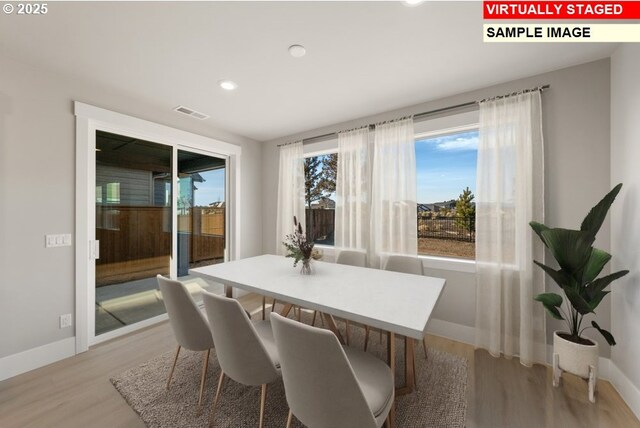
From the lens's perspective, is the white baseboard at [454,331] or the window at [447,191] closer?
the white baseboard at [454,331]

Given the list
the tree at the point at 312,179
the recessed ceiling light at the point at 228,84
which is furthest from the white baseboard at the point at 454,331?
the recessed ceiling light at the point at 228,84

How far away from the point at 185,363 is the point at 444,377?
225 centimetres

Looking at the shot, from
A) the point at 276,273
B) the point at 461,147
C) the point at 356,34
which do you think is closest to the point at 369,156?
the point at 461,147

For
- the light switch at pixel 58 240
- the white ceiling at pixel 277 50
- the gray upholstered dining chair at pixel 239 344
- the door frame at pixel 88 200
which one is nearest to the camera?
the gray upholstered dining chair at pixel 239 344

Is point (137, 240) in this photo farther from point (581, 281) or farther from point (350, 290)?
point (581, 281)

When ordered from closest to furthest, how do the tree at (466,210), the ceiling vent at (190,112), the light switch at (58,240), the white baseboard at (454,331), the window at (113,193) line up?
1. the light switch at (58,240)
2. the white baseboard at (454,331)
3. the window at (113,193)
4. the tree at (466,210)
5. the ceiling vent at (190,112)

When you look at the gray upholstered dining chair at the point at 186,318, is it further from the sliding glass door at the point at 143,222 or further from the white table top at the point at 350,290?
the sliding glass door at the point at 143,222

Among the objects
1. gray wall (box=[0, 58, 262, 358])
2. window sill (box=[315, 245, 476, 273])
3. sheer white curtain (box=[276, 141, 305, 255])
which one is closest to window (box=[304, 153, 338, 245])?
sheer white curtain (box=[276, 141, 305, 255])

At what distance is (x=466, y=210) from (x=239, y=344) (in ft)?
8.94

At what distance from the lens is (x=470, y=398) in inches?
71.6

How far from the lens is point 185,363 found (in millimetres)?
2219

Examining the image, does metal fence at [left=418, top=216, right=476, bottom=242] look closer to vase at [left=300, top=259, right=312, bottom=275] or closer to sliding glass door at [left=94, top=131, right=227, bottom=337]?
vase at [left=300, top=259, right=312, bottom=275]

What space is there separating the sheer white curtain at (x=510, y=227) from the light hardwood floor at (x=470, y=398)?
0.26 metres

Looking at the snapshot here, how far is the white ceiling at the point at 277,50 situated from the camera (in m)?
1.57
